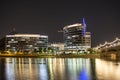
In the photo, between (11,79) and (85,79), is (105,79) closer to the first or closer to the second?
(85,79)

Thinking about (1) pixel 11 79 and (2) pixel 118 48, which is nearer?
(1) pixel 11 79

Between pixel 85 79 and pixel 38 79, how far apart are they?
5.11 meters

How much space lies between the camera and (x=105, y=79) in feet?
122

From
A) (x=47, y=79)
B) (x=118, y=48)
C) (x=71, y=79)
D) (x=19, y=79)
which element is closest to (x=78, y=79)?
(x=71, y=79)

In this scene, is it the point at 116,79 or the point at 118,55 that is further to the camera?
the point at 118,55

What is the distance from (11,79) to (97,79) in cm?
934

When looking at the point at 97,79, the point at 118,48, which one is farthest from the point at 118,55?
the point at 97,79

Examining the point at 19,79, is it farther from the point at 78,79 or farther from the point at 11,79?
the point at 78,79

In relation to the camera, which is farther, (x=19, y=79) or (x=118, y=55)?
(x=118, y=55)

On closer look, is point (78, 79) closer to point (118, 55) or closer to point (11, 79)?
point (11, 79)

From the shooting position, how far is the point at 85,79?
123 feet

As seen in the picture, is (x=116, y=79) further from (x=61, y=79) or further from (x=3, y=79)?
(x=3, y=79)

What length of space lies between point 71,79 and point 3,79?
24.3 feet

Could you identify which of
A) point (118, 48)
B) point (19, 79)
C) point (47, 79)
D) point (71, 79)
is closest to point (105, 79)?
point (71, 79)
